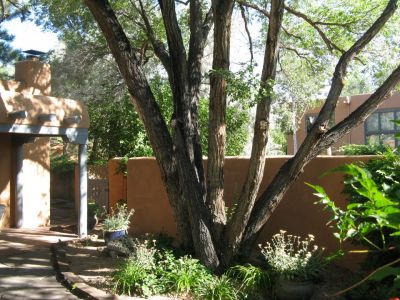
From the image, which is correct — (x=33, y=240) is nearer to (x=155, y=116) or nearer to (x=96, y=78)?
(x=155, y=116)

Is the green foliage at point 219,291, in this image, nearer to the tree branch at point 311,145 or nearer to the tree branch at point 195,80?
the tree branch at point 311,145

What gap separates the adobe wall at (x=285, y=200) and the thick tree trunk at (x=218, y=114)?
149 cm

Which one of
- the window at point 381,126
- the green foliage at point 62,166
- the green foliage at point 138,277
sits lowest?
the green foliage at point 138,277

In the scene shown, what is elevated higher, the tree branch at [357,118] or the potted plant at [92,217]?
the tree branch at [357,118]

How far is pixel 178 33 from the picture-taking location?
7.96 meters

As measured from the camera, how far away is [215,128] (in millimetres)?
7770

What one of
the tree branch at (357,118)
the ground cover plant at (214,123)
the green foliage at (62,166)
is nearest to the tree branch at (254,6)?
the ground cover plant at (214,123)

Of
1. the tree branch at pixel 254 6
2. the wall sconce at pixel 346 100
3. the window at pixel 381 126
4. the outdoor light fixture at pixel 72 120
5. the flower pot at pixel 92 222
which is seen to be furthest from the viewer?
the wall sconce at pixel 346 100

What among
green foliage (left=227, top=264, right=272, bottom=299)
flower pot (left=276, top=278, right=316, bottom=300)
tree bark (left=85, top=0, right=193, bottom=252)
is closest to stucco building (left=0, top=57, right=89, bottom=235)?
tree bark (left=85, top=0, right=193, bottom=252)

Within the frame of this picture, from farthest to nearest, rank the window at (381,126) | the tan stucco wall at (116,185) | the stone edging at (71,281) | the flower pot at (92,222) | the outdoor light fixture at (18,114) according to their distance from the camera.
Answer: the window at (381,126)
the tan stucco wall at (116,185)
the flower pot at (92,222)
the outdoor light fixture at (18,114)
the stone edging at (71,281)

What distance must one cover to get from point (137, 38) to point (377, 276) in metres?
12.1

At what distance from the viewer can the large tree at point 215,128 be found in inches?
277

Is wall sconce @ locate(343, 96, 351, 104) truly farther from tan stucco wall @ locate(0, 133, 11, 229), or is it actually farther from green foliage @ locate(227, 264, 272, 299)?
green foliage @ locate(227, 264, 272, 299)

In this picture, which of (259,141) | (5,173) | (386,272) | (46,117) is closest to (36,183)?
(5,173)
